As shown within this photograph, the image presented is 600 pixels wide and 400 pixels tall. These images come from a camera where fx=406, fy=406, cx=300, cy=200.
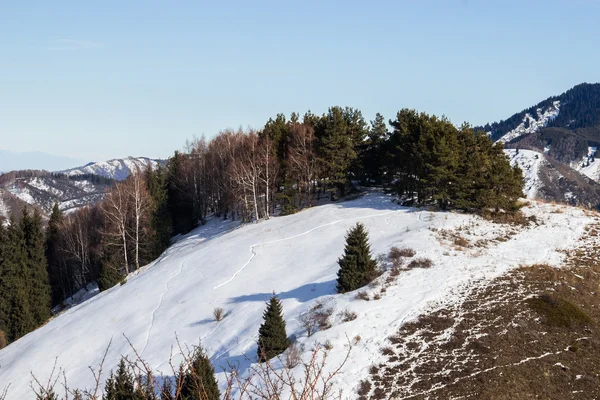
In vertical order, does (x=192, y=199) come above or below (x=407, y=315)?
above

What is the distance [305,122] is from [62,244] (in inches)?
1286

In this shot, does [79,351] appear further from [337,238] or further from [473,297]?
[473,297]

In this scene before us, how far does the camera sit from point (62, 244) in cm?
4888

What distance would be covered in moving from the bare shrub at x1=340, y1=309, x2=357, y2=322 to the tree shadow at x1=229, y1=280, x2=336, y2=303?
2.57 m

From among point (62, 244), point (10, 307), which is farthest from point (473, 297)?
point (62, 244)

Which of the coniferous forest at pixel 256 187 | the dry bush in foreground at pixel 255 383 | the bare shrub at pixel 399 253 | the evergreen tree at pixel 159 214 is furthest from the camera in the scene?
the evergreen tree at pixel 159 214

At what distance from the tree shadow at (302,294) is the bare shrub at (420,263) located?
157 inches

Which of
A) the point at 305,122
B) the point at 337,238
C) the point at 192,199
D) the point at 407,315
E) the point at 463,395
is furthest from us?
the point at 192,199

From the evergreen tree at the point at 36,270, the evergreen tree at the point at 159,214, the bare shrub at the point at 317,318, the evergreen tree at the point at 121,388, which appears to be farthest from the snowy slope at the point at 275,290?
the evergreen tree at the point at 36,270

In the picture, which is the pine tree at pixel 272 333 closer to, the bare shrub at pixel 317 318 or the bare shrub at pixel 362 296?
the bare shrub at pixel 317 318

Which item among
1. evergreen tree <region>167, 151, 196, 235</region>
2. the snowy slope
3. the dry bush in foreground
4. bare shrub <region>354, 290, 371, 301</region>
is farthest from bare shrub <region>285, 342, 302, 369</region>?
evergreen tree <region>167, 151, 196, 235</region>

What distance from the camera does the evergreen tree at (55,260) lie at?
4916 centimetres

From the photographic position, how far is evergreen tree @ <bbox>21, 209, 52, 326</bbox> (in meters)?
36.8

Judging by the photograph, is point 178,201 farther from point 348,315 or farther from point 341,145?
point 348,315
